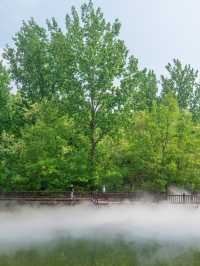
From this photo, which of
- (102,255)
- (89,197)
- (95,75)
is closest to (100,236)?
(102,255)

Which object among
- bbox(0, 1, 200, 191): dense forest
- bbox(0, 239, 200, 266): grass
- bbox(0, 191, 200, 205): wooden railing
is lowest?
bbox(0, 239, 200, 266): grass

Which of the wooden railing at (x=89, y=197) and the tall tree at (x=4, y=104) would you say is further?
the tall tree at (x=4, y=104)

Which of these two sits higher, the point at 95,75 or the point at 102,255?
the point at 95,75

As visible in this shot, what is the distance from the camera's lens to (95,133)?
1249 inches

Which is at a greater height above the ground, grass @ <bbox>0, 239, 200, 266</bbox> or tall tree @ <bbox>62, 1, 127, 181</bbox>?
tall tree @ <bbox>62, 1, 127, 181</bbox>

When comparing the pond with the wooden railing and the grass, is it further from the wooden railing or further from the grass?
the wooden railing

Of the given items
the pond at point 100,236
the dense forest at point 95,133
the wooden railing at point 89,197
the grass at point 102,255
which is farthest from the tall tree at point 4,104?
the grass at point 102,255

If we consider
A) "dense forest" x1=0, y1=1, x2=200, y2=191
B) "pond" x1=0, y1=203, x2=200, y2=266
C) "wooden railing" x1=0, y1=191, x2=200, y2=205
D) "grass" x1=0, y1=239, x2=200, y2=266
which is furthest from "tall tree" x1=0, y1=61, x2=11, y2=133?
"grass" x1=0, y1=239, x2=200, y2=266

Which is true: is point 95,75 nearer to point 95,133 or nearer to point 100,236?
point 95,133

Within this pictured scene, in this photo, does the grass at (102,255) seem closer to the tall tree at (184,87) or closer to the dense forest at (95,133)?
the dense forest at (95,133)

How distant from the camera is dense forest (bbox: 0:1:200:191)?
97.9ft

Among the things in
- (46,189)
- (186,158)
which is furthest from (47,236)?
(186,158)

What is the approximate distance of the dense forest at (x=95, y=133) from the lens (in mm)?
29828

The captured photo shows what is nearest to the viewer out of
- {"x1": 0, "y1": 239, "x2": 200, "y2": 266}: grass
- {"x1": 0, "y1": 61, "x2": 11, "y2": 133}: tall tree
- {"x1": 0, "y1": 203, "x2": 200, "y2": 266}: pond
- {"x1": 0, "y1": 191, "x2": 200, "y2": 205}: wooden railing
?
→ {"x1": 0, "y1": 239, "x2": 200, "y2": 266}: grass
